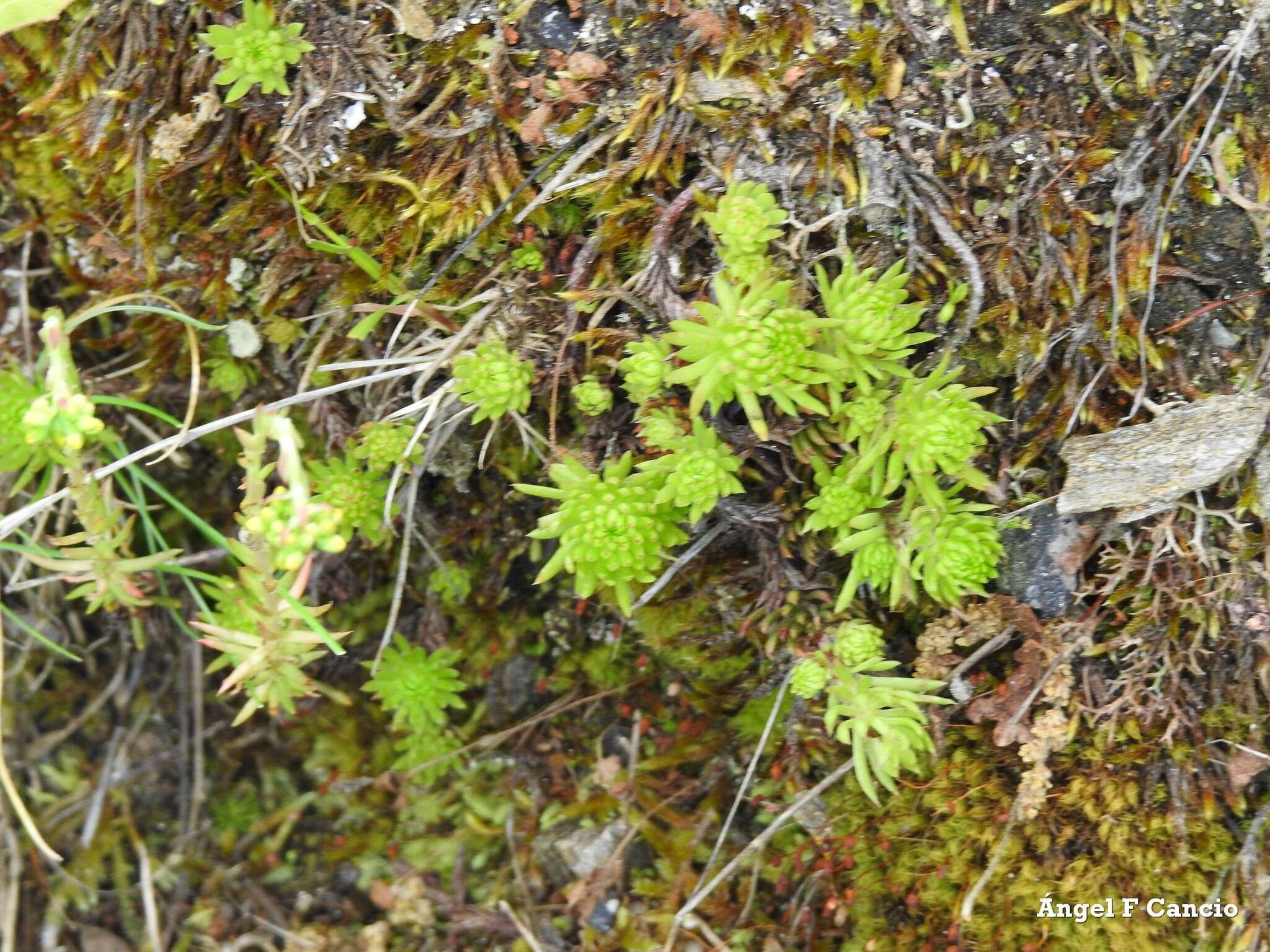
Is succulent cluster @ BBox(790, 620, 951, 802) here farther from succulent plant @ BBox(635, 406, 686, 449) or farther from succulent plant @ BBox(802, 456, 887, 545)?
succulent plant @ BBox(635, 406, 686, 449)

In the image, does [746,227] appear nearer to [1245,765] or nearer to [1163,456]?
[1163,456]

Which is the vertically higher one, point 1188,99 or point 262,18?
point 262,18

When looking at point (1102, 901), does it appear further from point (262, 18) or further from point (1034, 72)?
point (262, 18)

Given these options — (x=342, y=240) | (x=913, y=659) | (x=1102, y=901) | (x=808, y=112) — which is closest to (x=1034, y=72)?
(x=808, y=112)

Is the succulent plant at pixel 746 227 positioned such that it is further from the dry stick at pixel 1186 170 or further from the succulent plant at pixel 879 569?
the dry stick at pixel 1186 170

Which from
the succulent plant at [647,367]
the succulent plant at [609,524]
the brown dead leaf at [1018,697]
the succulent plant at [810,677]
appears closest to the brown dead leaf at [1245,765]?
the brown dead leaf at [1018,697]

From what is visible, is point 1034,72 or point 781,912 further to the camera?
point 781,912
